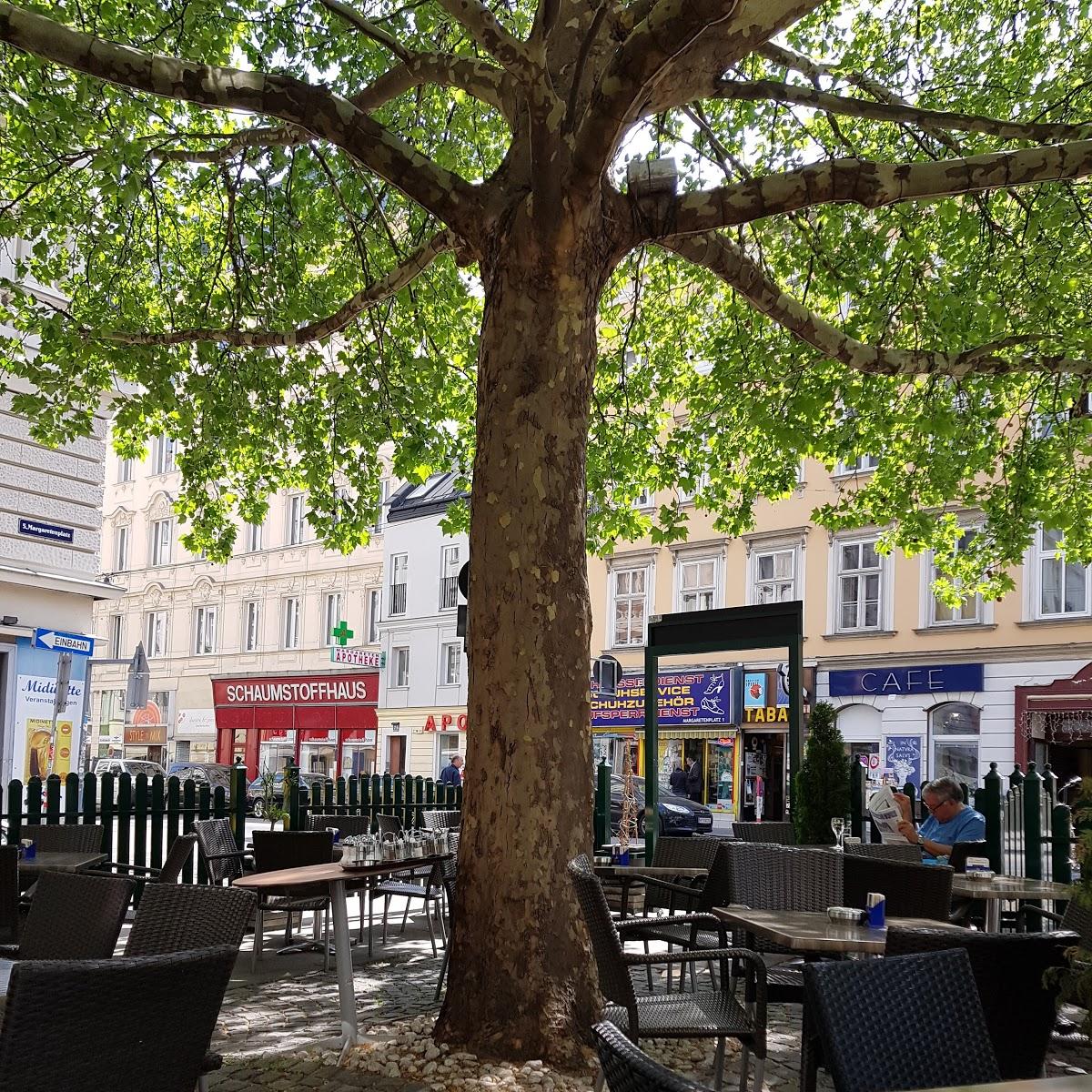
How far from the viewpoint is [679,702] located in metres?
30.9

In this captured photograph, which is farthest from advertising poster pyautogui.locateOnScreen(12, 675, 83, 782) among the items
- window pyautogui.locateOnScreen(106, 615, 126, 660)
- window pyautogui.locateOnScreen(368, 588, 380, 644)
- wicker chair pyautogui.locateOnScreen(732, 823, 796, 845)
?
window pyautogui.locateOnScreen(106, 615, 126, 660)

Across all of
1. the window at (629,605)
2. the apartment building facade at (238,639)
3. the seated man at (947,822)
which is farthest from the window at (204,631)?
the seated man at (947,822)

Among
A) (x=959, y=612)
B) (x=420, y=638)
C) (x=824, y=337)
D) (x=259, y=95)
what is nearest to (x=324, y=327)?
(x=259, y=95)

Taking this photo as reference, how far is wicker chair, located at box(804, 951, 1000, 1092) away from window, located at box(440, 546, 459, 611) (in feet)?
122

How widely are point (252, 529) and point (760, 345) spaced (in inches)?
1533

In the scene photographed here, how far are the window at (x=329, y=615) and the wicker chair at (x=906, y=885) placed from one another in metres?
40.3

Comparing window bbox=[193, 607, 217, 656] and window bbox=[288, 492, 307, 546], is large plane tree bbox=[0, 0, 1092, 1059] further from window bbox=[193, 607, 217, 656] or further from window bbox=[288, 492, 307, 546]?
window bbox=[193, 607, 217, 656]

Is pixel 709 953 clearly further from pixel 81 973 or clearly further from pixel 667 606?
pixel 667 606

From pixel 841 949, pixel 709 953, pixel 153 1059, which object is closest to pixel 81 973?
pixel 153 1059

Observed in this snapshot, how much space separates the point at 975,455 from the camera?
14.2 m

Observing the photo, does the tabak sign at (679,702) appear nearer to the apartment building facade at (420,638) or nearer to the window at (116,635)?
the apartment building facade at (420,638)

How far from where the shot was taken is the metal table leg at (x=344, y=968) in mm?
6632

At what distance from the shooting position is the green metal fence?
10.3 metres

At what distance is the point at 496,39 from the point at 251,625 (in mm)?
44369
